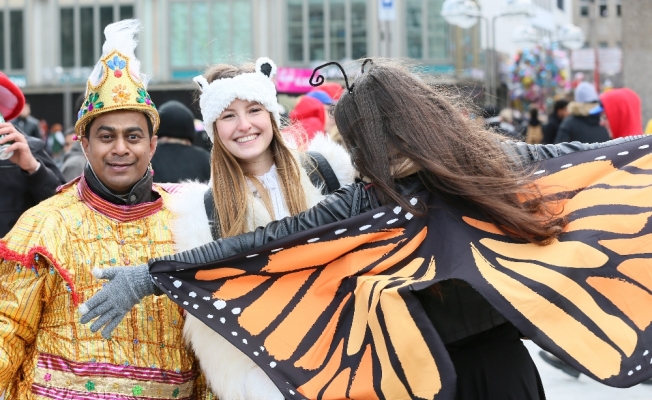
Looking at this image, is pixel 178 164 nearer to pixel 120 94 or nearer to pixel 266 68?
pixel 266 68

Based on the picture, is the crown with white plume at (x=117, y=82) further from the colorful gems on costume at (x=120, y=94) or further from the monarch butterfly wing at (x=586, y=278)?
the monarch butterfly wing at (x=586, y=278)

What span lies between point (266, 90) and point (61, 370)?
1.24m

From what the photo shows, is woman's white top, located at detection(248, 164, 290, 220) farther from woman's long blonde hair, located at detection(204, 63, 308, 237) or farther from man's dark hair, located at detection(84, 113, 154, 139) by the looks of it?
man's dark hair, located at detection(84, 113, 154, 139)

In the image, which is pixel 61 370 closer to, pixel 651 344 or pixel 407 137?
pixel 407 137

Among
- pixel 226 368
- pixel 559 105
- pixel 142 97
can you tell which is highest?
pixel 559 105

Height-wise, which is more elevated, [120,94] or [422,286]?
[120,94]

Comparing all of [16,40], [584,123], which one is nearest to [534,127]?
[584,123]

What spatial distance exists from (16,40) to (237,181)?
105ft

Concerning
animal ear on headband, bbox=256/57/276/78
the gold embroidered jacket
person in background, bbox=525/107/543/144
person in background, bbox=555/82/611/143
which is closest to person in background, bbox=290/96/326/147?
animal ear on headband, bbox=256/57/276/78

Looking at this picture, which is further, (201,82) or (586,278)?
(201,82)

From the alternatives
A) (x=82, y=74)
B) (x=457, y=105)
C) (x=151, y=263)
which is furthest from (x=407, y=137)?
(x=82, y=74)

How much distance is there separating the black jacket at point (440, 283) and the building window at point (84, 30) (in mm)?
30722

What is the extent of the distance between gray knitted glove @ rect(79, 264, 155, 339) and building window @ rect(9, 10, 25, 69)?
Result: 31715 mm

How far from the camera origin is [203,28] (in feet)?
105
